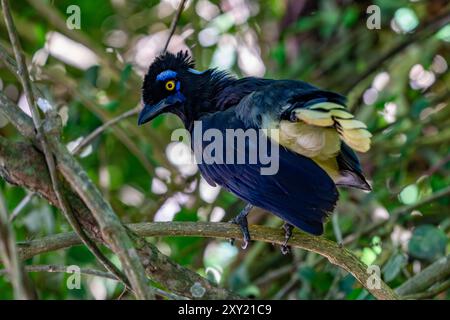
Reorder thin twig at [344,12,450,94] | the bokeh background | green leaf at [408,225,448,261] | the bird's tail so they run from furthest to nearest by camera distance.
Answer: thin twig at [344,12,450,94], the bokeh background, green leaf at [408,225,448,261], the bird's tail

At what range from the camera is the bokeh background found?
3.93m

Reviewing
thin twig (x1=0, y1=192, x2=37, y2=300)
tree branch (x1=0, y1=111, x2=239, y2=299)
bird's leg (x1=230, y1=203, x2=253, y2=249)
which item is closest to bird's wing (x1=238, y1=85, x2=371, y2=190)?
bird's leg (x1=230, y1=203, x2=253, y2=249)

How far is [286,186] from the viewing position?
2.80 meters

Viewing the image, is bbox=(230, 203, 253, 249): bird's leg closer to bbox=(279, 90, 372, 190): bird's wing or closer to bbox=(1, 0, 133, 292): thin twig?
bbox=(279, 90, 372, 190): bird's wing

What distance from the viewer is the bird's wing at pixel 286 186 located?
272 centimetres

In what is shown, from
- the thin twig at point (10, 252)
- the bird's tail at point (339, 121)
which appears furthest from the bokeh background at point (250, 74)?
the thin twig at point (10, 252)

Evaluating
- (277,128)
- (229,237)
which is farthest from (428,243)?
(229,237)

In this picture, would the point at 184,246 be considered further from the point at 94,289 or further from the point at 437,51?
the point at 437,51

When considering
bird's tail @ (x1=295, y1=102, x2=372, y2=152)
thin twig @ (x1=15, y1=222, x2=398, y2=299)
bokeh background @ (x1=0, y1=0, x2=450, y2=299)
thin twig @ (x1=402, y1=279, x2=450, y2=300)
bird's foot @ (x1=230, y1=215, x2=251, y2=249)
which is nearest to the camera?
thin twig @ (x1=15, y1=222, x2=398, y2=299)

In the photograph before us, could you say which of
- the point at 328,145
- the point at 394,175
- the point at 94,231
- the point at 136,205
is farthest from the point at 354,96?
the point at 94,231
